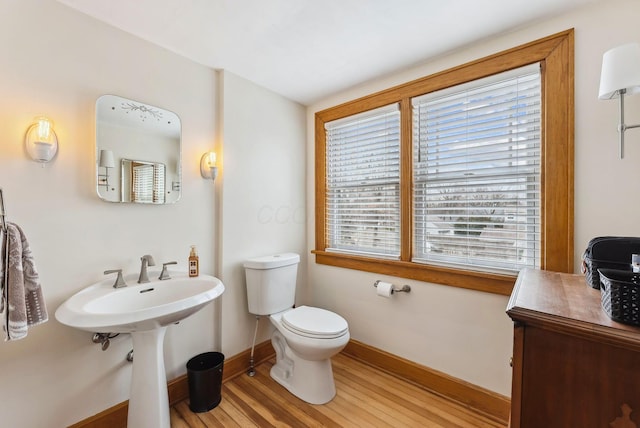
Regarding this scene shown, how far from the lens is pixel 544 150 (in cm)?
148

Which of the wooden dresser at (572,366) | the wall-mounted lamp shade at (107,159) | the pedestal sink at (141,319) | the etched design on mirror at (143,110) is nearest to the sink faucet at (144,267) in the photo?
the pedestal sink at (141,319)

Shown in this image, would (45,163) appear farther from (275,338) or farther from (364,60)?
(364,60)

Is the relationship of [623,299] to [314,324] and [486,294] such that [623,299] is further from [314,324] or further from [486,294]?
[314,324]

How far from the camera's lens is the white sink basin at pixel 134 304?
1.10 m

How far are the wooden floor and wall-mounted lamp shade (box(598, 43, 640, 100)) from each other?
177 centimetres

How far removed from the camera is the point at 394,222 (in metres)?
2.12

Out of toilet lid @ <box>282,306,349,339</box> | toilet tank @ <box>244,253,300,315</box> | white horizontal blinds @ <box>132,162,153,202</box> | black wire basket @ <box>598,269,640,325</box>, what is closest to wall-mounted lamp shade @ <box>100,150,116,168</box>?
white horizontal blinds @ <box>132,162,153,202</box>

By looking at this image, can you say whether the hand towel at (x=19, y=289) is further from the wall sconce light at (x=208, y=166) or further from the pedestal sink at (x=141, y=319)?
the wall sconce light at (x=208, y=166)

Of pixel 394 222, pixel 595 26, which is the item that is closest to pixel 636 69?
pixel 595 26

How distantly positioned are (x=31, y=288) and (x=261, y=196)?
55.1 inches

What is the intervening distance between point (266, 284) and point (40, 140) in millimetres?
1465

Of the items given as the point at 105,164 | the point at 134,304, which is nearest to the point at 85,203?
the point at 105,164

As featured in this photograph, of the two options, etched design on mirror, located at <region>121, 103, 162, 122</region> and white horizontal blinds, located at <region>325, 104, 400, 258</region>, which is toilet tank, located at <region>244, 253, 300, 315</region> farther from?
A: etched design on mirror, located at <region>121, 103, 162, 122</region>

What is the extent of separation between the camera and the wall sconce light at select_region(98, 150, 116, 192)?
1472 millimetres
